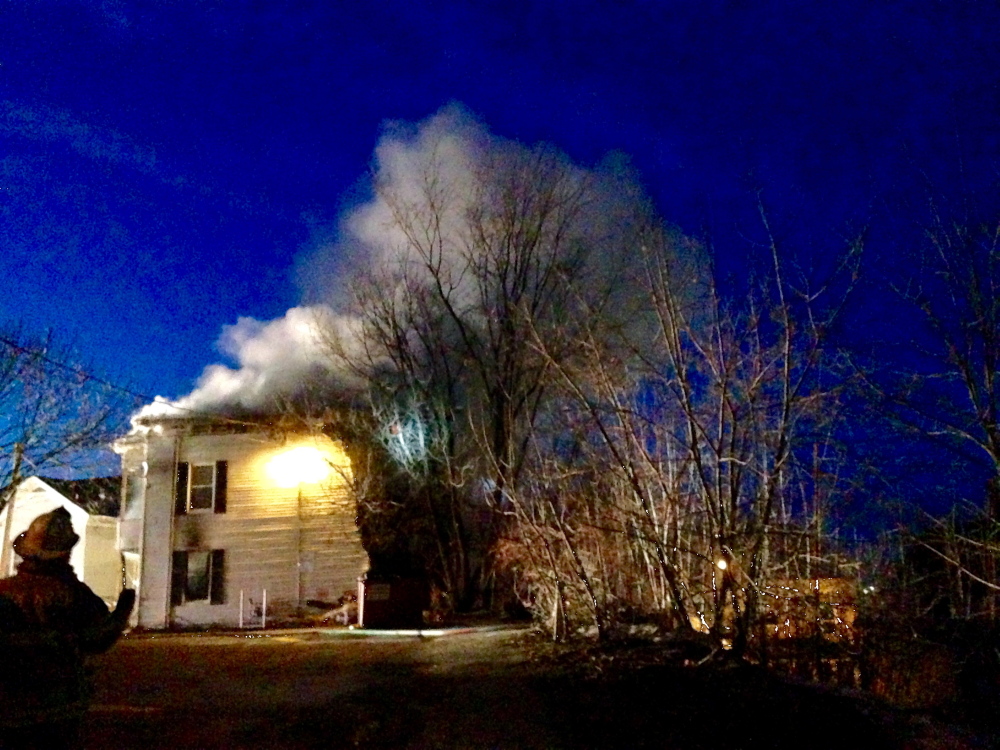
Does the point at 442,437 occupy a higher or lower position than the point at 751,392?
higher

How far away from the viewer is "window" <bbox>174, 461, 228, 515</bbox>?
2433 centimetres

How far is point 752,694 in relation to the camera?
8.19 m

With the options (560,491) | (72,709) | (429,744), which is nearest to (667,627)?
(560,491)

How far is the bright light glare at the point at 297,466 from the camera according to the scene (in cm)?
2434

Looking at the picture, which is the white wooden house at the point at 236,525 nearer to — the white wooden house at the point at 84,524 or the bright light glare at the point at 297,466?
the bright light glare at the point at 297,466

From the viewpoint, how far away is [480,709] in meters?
8.87

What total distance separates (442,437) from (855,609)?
52.0 feet

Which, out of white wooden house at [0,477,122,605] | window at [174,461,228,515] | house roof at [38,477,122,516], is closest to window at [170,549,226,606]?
window at [174,461,228,515]

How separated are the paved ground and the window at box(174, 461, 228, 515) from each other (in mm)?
11880

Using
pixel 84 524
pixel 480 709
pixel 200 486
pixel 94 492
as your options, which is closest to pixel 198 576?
pixel 200 486

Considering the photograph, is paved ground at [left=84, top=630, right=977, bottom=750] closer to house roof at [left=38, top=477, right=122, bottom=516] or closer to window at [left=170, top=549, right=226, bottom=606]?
window at [left=170, top=549, right=226, bottom=606]

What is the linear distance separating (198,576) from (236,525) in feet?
5.67

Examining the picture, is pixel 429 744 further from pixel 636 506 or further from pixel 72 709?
pixel 636 506

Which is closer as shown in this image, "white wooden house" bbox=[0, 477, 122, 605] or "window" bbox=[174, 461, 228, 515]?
"window" bbox=[174, 461, 228, 515]
